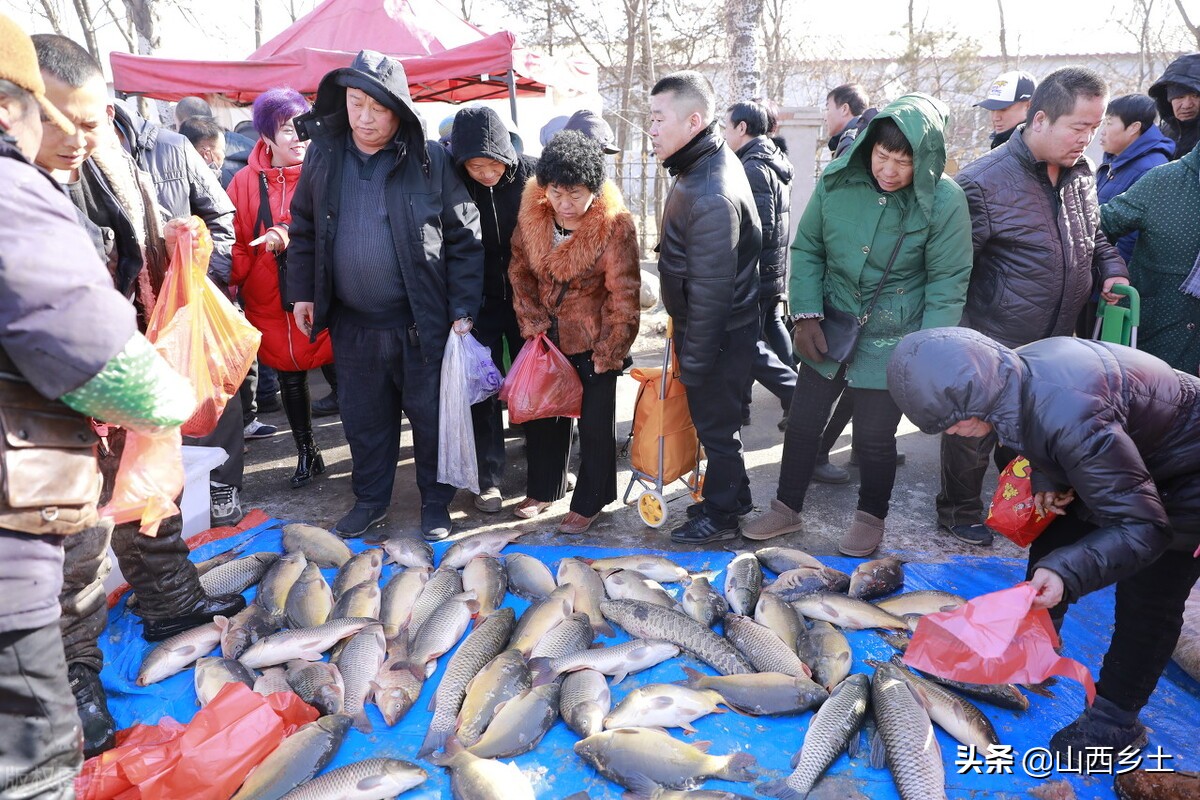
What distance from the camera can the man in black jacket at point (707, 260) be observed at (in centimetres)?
338

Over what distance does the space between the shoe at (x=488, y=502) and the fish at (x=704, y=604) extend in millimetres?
1515

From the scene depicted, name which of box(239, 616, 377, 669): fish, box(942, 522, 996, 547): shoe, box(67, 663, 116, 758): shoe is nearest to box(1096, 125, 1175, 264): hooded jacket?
box(942, 522, 996, 547): shoe

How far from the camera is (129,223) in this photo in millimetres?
2621

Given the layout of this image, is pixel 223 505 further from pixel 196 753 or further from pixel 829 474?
pixel 829 474

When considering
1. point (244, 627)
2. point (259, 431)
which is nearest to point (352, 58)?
point (259, 431)

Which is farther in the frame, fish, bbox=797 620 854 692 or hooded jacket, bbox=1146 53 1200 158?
hooded jacket, bbox=1146 53 1200 158

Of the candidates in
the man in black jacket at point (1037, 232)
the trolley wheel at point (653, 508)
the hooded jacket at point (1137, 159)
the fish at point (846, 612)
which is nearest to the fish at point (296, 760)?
the fish at point (846, 612)

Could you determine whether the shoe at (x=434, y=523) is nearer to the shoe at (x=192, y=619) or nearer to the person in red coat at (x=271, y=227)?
the shoe at (x=192, y=619)

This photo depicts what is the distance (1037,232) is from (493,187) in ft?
8.88

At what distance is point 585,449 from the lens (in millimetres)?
4039

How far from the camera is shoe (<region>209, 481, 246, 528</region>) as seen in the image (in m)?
4.14

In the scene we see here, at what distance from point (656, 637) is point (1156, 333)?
2792mm

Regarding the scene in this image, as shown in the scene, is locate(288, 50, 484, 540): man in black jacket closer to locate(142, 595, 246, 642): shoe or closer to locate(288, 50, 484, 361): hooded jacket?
locate(288, 50, 484, 361): hooded jacket

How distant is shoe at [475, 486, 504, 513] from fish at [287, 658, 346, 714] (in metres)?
1.69
